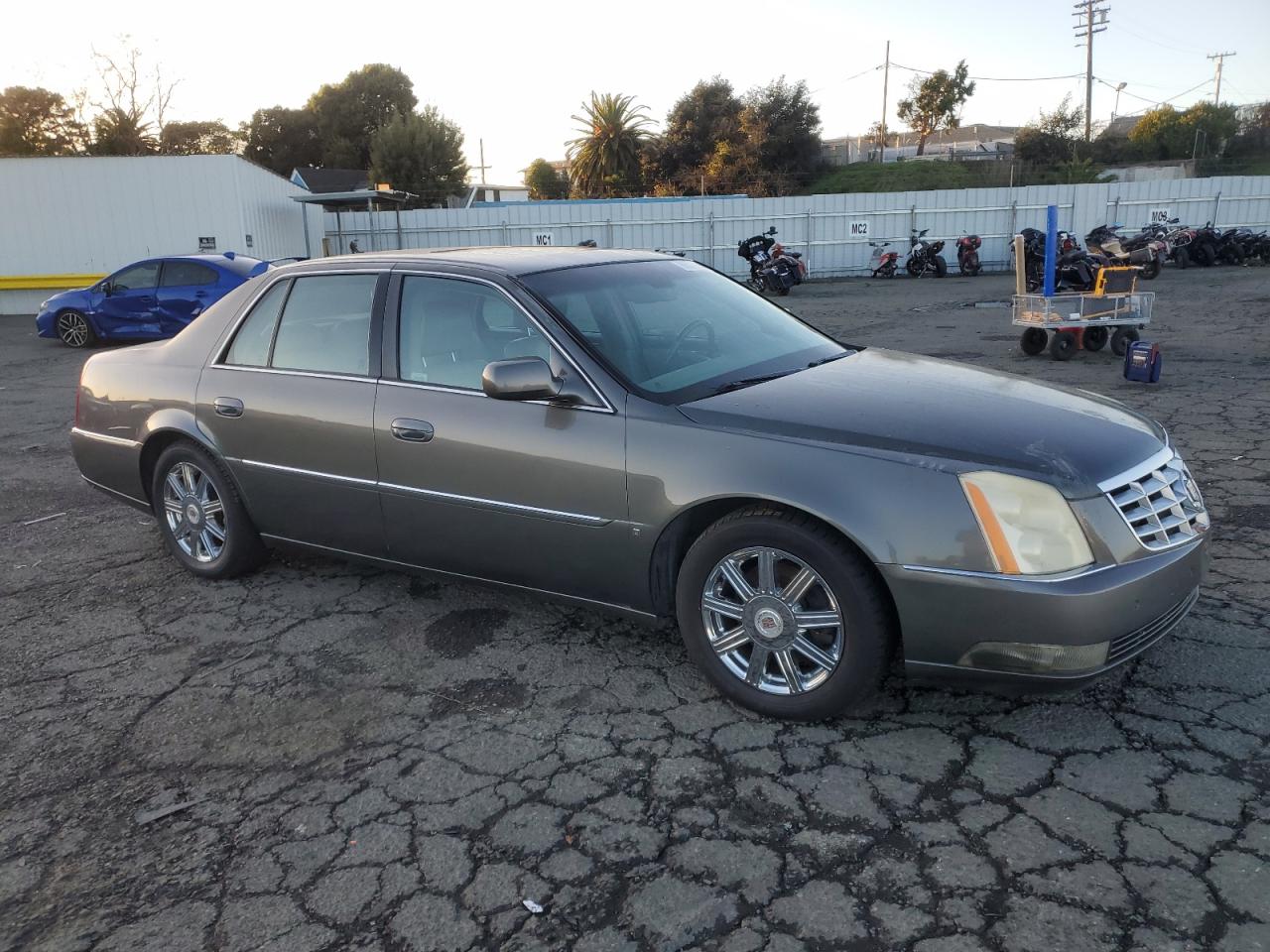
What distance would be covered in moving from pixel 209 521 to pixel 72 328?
1310 cm

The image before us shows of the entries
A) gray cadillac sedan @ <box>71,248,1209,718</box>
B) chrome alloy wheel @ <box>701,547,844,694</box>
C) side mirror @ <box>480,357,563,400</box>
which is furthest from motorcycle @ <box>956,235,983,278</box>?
chrome alloy wheel @ <box>701,547,844,694</box>

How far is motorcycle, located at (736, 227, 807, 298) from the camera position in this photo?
20.6 metres

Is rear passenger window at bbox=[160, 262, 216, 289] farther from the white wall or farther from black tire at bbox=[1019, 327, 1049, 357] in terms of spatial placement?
black tire at bbox=[1019, 327, 1049, 357]

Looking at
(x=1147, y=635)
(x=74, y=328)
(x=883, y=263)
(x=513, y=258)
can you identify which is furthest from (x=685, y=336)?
(x=883, y=263)

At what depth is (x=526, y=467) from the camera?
3.53 m

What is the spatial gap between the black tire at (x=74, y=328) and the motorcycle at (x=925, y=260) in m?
19.0

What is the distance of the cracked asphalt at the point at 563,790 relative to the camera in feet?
7.67

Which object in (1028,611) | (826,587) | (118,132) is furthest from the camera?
(118,132)

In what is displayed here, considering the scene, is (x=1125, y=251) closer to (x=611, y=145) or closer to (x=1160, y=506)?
(x=1160, y=506)

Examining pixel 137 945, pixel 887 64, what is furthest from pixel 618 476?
pixel 887 64

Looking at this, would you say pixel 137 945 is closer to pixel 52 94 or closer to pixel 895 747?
pixel 895 747

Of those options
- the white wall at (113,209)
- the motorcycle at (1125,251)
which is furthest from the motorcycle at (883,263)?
the white wall at (113,209)

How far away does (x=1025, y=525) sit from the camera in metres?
2.78

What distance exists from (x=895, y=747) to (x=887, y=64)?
74.9 meters
